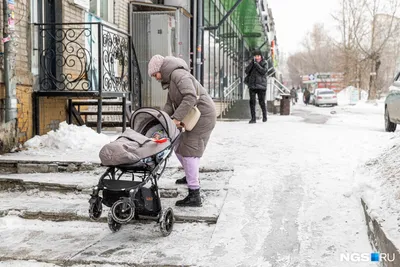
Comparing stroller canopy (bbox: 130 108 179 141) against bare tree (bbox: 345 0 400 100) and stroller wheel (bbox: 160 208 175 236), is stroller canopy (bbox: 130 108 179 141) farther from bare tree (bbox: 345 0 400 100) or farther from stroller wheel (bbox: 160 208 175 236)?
bare tree (bbox: 345 0 400 100)

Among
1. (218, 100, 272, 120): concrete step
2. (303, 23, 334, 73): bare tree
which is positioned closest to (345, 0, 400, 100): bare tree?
(218, 100, 272, 120): concrete step

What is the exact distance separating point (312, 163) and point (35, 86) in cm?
442

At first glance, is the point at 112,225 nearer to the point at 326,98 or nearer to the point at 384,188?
the point at 384,188

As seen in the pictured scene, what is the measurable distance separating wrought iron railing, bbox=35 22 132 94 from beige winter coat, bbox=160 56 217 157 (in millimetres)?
2891

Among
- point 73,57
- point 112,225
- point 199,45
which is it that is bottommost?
point 112,225

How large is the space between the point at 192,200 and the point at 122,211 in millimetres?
1035

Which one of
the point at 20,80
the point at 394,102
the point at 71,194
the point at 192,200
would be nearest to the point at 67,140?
the point at 20,80

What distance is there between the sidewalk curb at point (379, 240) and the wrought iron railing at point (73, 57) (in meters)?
4.71

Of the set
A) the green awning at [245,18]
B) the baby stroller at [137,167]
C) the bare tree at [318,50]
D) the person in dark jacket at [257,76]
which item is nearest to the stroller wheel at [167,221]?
the baby stroller at [137,167]

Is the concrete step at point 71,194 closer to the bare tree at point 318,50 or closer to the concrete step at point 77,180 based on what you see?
the concrete step at point 77,180

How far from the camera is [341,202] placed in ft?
14.6

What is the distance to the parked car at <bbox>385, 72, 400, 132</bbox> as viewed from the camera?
9.41 meters

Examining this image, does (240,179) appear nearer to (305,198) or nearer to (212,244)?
(305,198)

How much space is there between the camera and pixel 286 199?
465cm
